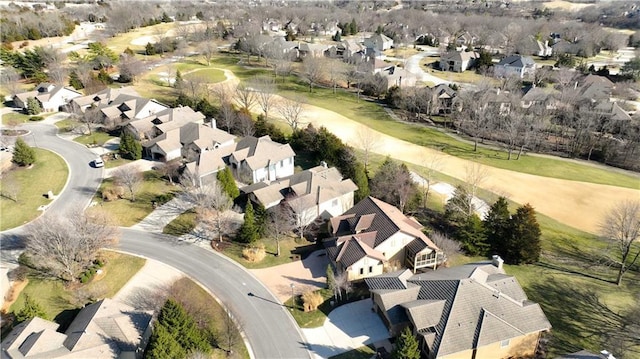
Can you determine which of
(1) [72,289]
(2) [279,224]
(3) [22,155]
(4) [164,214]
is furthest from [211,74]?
(1) [72,289]

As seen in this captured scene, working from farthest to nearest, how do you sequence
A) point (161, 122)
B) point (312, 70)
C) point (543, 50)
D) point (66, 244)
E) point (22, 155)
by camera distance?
1. point (543, 50)
2. point (312, 70)
3. point (161, 122)
4. point (22, 155)
5. point (66, 244)

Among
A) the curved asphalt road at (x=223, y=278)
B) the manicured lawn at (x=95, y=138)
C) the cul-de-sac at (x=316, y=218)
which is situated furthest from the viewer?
the manicured lawn at (x=95, y=138)

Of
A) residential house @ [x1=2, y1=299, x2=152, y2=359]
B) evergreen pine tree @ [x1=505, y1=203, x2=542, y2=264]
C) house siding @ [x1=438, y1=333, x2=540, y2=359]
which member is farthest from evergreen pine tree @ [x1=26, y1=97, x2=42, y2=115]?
evergreen pine tree @ [x1=505, y1=203, x2=542, y2=264]

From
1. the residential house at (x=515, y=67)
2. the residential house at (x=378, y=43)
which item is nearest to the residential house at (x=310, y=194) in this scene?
the residential house at (x=515, y=67)

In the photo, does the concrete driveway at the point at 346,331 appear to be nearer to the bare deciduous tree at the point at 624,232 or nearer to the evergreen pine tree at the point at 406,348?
the evergreen pine tree at the point at 406,348

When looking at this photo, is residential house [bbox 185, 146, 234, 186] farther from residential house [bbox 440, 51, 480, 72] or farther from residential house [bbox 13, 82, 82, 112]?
residential house [bbox 440, 51, 480, 72]

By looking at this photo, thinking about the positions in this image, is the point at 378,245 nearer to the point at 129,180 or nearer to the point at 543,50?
the point at 129,180
